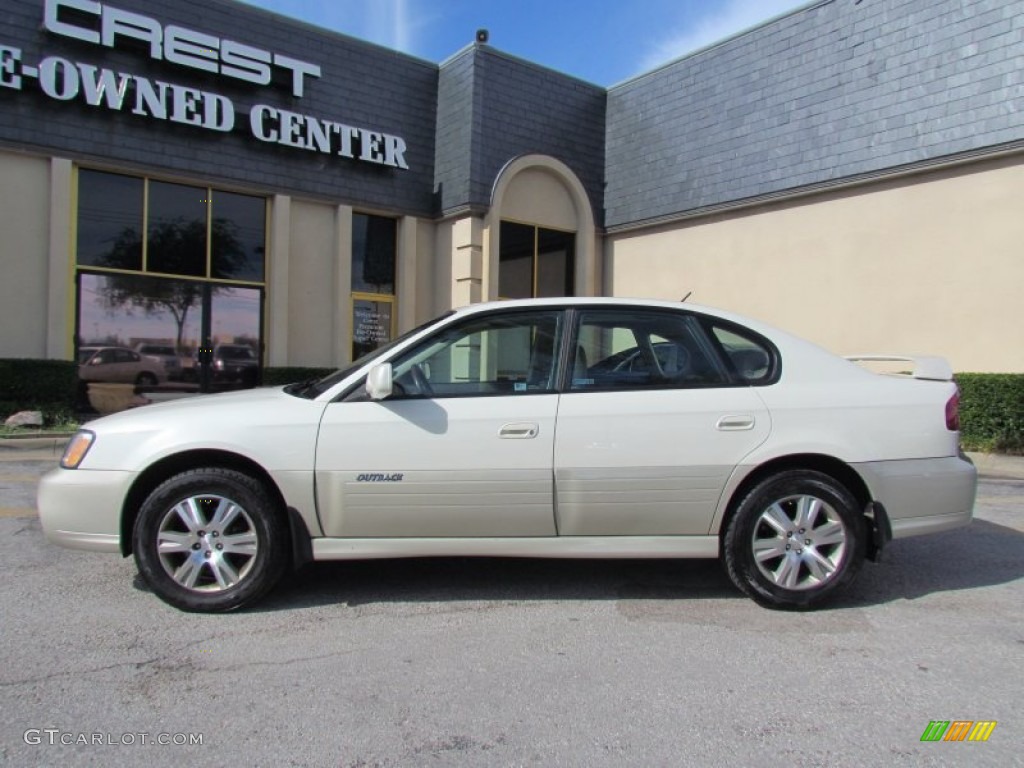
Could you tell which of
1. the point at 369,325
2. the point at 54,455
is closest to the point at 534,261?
the point at 369,325

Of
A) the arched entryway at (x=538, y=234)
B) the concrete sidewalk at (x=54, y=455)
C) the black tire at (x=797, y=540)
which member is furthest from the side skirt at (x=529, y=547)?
the arched entryway at (x=538, y=234)

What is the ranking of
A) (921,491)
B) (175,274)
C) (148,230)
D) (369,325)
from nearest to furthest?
(921,491)
(148,230)
(175,274)
(369,325)

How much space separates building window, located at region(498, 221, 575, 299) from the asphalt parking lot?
10.1 metres

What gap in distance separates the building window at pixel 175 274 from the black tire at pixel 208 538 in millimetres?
8843

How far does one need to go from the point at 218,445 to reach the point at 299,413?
0.44 metres

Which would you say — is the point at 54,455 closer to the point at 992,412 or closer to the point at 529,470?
the point at 529,470

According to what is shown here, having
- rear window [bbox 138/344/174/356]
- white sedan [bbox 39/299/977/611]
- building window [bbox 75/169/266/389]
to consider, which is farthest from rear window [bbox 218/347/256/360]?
white sedan [bbox 39/299/977/611]

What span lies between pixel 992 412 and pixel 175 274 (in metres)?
12.1

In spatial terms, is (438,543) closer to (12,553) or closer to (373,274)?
(12,553)

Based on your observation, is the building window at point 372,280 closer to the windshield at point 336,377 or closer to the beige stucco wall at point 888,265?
the beige stucco wall at point 888,265

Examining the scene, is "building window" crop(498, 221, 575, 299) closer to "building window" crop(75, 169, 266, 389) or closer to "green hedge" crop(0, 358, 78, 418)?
"building window" crop(75, 169, 266, 389)

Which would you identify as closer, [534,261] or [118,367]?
[118,367]

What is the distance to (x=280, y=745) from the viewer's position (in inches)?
108

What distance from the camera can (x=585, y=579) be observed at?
4.71 m
